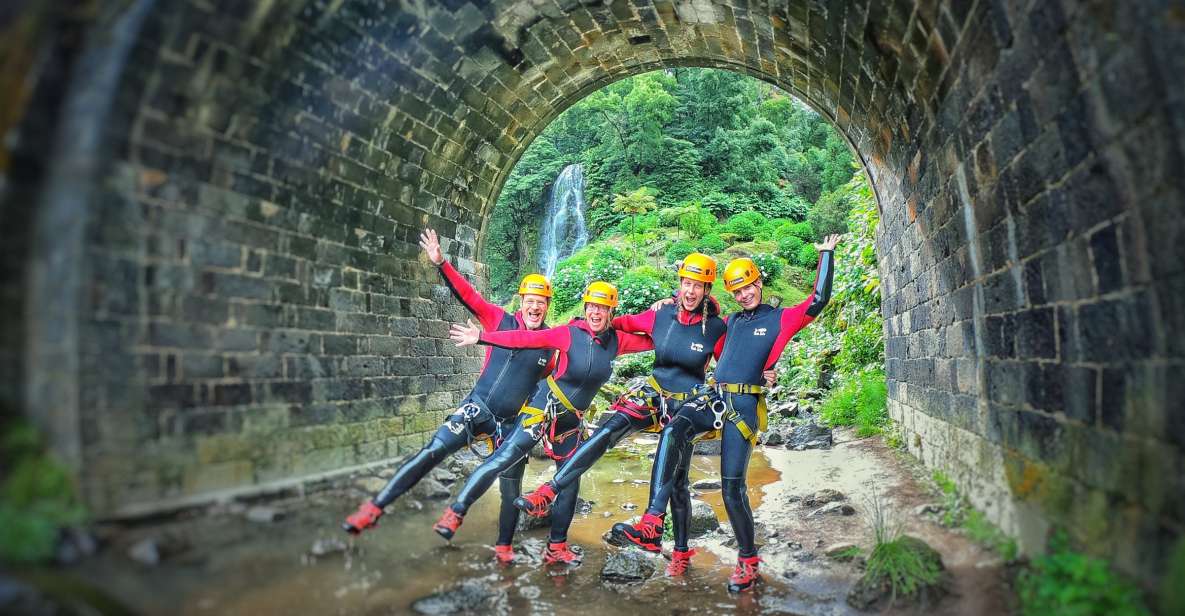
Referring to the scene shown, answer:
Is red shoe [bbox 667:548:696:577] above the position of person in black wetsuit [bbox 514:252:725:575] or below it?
below

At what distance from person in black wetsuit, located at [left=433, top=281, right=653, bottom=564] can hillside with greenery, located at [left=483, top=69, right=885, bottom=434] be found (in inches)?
443

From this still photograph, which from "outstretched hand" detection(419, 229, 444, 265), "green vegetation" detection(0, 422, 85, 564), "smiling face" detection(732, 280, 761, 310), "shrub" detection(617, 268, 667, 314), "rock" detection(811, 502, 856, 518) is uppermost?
"shrub" detection(617, 268, 667, 314)

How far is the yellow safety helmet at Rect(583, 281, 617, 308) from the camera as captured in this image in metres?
5.61

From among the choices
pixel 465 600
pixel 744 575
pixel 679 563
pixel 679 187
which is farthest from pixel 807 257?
pixel 465 600

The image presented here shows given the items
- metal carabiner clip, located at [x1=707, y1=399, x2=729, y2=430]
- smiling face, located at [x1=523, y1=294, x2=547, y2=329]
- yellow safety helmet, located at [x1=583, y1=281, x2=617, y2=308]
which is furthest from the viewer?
smiling face, located at [x1=523, y1=294, x2=547, y2=329]

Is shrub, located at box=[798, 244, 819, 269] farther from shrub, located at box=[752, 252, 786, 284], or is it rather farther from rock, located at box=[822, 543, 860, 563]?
rock, located at box=[822, 543, 860, 563]

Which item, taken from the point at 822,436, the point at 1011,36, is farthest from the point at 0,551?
the point at 822,436

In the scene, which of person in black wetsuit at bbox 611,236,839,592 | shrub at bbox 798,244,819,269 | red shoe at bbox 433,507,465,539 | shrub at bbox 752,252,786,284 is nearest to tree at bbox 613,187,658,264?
shrub at bbox 752,252,786,284

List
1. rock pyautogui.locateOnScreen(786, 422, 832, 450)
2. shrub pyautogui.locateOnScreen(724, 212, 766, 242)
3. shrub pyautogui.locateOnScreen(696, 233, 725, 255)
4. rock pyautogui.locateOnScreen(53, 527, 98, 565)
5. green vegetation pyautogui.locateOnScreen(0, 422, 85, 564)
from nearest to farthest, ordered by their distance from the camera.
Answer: green vegetation pyautogui.locateOnScreen(0, 422, 85, 564)
rock pyautogui.locateOnScreen(53, 527, 98, 565)
rock pyautogui.locateOnScreen(786, 422, 832, 450)
shrub pyautogui.locateOnScreen(696, 233, 725, 255)
shrub pyautogui.locateOnScreen(724, 212, 766, 242)

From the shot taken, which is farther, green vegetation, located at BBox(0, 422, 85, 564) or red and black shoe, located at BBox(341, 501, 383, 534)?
red and black shoe, located at BBox(341, 501, 383, 534)

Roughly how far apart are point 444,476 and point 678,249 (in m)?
15.3

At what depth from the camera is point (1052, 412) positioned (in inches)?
148

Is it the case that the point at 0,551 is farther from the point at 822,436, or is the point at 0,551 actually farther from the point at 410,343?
the point at 822,436

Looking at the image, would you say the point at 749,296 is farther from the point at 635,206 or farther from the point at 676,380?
the point at 635,206
